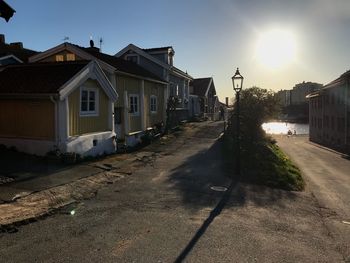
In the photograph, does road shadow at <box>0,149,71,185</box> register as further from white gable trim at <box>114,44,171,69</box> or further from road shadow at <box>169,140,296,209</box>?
white gable trim at <box>114,44,171,69</box>

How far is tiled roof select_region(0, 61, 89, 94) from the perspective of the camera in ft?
50.9

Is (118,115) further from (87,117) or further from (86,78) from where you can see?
(86,78)

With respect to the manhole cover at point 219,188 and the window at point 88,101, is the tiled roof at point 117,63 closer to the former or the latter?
the window at point 88,101

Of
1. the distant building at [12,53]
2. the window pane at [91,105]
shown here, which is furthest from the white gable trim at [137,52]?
the window pane at [91,105]

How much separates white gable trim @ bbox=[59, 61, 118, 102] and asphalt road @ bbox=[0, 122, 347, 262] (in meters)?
4.49

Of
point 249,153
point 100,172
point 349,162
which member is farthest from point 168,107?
point 100,172

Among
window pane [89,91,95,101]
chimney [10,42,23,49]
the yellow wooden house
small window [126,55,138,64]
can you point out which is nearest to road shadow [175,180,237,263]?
window pane [89,91,95,101]

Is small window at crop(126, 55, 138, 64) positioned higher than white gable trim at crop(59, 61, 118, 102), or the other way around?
small window at crop(126, 55, 138, 64)

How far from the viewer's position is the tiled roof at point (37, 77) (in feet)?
50.9

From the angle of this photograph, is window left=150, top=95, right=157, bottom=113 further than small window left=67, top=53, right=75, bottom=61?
Yes

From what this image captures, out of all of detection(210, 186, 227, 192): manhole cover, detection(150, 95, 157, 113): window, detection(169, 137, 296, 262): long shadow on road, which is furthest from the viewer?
detection(150, 95, 157, 113): window

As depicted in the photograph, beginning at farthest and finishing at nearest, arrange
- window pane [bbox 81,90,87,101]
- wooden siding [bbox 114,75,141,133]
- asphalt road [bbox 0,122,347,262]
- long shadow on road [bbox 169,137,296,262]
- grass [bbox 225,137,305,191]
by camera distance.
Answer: wooden siding [bbox 114,75,141,133], window pane [bbox 81,90,87,101], grass [bbox 225,137,305,191], long shadow on road [bbox 169,137,296,262], asphalt road [bbox 0,122,347,262]

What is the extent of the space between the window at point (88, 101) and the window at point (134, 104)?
20.4 ft

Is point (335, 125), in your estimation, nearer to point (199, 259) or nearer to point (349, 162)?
point (349, 162)
